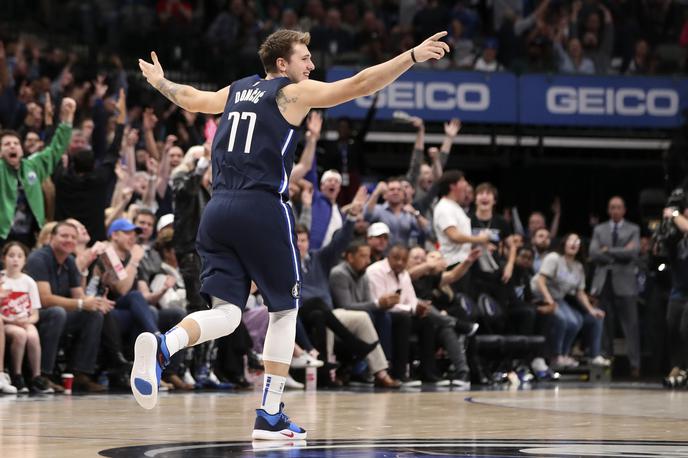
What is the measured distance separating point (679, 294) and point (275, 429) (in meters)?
7.12

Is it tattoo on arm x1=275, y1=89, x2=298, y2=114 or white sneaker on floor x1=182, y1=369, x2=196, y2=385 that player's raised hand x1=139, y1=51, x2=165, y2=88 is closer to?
tattoo on arm x1=275, y1=89, x2=298, y2=114

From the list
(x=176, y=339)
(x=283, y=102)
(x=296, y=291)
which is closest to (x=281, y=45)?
(x=283, y=102)

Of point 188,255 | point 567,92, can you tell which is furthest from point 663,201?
point 188,255

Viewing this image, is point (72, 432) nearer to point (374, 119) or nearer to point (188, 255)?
point (188, 255)

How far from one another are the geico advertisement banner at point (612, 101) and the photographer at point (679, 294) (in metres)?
6.36

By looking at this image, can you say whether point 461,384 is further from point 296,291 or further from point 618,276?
point 296,291

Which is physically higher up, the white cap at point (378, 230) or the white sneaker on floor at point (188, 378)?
the white cap at point (378, 230)

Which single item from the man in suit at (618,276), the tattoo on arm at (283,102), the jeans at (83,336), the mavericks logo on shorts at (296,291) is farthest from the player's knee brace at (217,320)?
the man in suit at (618,276)

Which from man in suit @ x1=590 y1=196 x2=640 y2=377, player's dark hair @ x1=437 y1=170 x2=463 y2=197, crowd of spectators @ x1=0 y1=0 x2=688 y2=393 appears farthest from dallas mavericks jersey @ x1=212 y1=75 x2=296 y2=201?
man in suit @ x1=590 y1=196 x2=640 y2=377

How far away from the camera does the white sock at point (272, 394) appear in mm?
6461

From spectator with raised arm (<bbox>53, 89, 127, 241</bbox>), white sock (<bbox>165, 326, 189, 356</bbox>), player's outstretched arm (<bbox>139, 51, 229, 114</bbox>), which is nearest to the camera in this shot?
white sock (<bbox>165, 326, 189, 356</bbox>)

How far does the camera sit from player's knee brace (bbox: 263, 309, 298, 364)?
654 cm

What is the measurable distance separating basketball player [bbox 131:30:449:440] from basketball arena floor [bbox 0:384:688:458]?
502 mm

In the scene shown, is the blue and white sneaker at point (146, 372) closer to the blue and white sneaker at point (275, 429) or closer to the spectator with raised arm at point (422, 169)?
the blue and white sneaker at point (275, 429)
